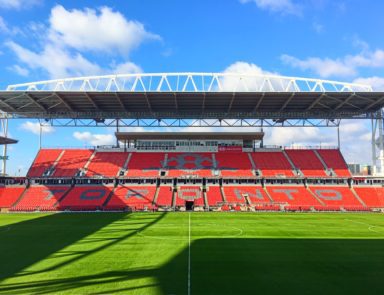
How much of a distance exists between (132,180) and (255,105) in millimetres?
23059

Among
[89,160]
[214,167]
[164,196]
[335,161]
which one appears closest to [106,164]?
[89,160]

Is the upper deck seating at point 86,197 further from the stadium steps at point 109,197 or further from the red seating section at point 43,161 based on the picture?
the red seating section at point 43,161

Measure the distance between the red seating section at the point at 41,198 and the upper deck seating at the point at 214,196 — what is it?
22247 mm

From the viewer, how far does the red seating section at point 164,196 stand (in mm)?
50969

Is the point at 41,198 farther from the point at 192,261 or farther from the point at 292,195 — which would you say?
the point at 192,261

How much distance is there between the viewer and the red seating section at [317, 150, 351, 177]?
58875 millimetres

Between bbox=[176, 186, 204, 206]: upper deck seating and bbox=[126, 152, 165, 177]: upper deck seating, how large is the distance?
578 cm

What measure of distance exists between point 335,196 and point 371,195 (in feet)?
19.2

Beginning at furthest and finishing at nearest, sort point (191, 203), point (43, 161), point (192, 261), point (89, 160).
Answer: point (89, 160)
point (43, 161)
point (191, 203)
point (192, 261)

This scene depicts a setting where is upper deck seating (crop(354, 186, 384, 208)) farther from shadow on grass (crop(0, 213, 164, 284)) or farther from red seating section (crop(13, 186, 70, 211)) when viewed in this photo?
red seating section (crop(13, 186, 70, 211))

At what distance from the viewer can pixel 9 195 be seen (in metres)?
53.8

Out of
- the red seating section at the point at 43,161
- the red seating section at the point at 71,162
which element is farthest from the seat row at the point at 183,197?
the red seating section at the point at 71,162

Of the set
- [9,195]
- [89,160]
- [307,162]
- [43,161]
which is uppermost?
[89,160]

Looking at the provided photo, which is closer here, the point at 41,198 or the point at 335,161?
the point at 41,198
